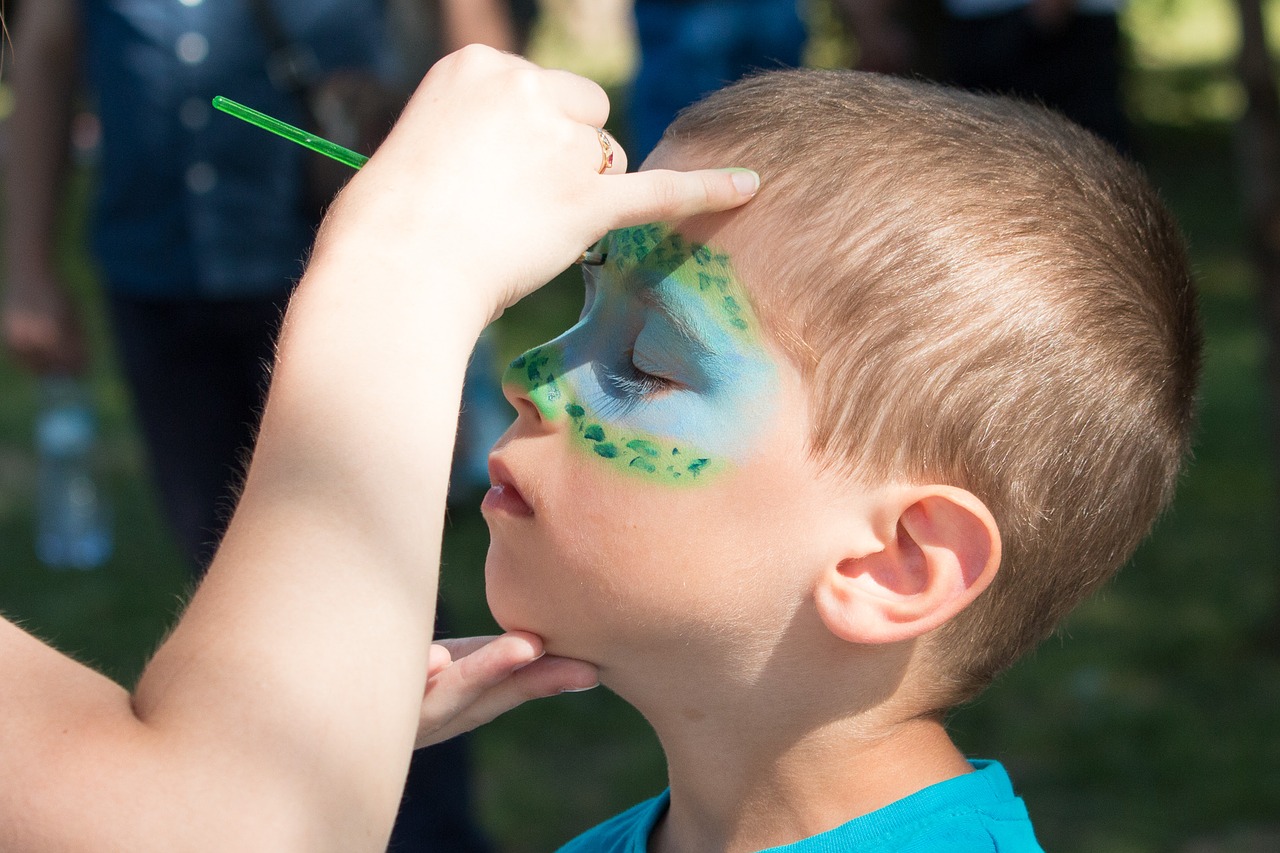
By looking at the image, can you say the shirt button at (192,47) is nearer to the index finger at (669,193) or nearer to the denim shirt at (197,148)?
the denim shirt at (197,148)

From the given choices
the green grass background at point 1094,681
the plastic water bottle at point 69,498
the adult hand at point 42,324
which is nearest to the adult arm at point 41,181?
the adult hand at point 42,324

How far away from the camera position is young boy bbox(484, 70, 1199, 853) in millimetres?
1446

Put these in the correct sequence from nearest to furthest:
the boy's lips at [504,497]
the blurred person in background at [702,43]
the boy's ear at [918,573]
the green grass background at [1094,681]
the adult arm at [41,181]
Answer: the boy's ear at [918,573]
the boy's lips at [504,497]
the adult arm at [41,181]
the green grass background at [1094,681]
the blurred person in background at [702,43]

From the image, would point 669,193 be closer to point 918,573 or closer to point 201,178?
point 918,573

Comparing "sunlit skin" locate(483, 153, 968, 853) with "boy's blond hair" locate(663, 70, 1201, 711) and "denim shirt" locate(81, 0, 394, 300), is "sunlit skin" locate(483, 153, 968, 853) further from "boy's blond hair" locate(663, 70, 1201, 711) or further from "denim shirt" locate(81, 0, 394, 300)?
"denim shirt" locate(81, 0, 394, 300)

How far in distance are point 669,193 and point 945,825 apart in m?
0.73

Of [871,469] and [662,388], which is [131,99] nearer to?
[662,388]

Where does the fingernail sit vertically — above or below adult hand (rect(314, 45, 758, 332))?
below

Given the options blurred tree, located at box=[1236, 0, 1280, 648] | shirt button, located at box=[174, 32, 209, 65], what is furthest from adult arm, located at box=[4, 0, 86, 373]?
blurred tree, located at box=[1236, 0, 1280, 648]

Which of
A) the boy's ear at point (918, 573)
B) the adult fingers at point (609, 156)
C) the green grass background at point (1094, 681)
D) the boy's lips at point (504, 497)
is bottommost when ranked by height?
the green grass background at point (1094, 681)

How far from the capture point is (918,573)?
1455 mm

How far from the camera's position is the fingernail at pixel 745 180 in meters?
1.45

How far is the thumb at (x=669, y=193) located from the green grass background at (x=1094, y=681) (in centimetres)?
162

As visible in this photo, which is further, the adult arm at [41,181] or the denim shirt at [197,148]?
the adult arm at [41,181]
